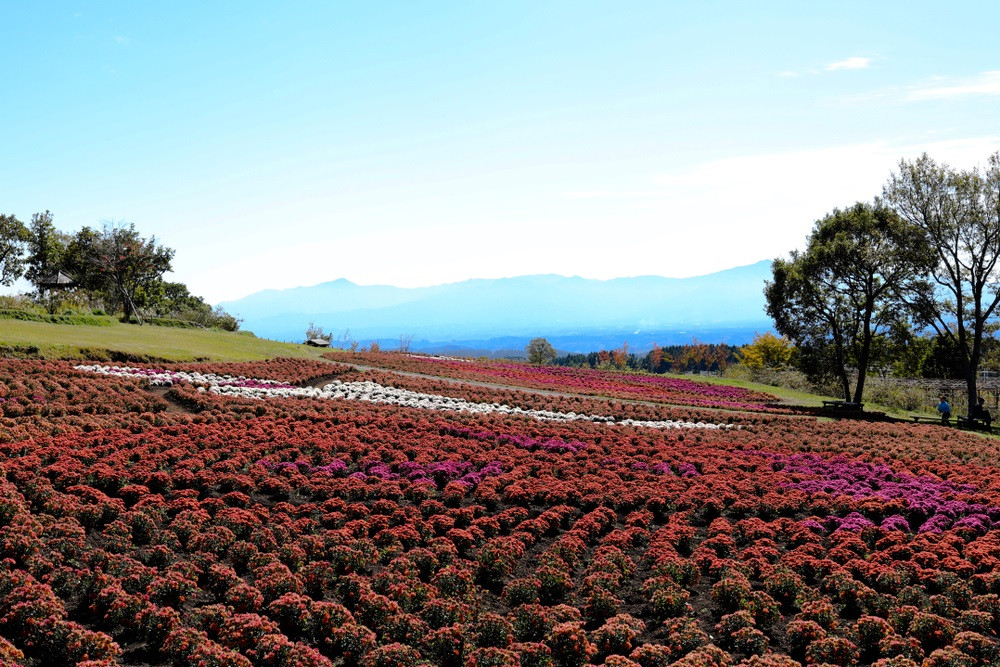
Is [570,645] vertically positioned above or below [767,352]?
below

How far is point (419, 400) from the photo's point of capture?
23.5 m

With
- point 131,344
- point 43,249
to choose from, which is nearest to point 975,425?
point 131,344

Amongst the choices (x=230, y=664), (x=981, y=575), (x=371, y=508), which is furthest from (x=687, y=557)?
(x=230, y=664)

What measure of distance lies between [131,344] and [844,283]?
33.4 m

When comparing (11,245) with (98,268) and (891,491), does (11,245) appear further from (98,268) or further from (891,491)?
(891,491)

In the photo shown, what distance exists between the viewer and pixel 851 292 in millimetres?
35281

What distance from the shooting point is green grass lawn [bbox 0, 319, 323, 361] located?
24.2m

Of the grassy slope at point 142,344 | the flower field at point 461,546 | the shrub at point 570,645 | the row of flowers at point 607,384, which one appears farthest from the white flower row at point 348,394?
the shrub at point 570,645

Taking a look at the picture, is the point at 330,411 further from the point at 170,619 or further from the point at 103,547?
the point at 170,619

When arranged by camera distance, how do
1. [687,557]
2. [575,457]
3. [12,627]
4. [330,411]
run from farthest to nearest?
1. [330,411]
2. [575,457]
3. [687,557]
4. [12,627]

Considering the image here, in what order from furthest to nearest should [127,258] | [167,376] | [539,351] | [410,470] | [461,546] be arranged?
[539,351] < [127,258] < [167,376] < [410,470] < [461,546]

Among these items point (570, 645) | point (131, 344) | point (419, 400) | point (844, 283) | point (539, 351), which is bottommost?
point (570, 645)

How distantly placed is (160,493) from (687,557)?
26.8ft

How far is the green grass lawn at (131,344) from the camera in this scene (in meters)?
24.2
